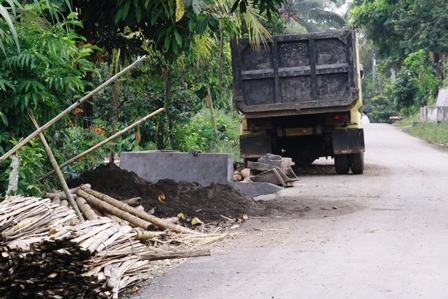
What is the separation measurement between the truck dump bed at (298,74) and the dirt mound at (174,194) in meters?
3.97

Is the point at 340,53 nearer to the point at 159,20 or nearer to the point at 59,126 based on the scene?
the point at 159,20

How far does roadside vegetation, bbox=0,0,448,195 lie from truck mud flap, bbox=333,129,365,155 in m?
2.66

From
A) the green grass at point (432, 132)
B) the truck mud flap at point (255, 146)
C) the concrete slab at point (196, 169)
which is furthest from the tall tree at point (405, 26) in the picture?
the concrete slab at point (196, 169)

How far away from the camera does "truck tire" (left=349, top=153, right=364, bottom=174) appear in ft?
52.7

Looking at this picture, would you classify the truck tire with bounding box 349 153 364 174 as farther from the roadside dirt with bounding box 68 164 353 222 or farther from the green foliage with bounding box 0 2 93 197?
the green foliage with bounding box 0 2 93 197

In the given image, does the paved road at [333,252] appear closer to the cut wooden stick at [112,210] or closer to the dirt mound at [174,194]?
the dirt mound at [174,194]

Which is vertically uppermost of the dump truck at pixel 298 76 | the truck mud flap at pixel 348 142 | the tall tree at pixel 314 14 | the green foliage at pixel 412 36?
the tall tree at pixel 314 14

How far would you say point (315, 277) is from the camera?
6.57 metres

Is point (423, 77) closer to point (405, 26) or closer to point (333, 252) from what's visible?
point (405, 26)

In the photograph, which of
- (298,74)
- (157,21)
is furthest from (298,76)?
(157,21)

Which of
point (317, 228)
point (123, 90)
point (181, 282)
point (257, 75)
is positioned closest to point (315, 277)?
point (181, 282)

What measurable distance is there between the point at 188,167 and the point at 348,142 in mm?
3974

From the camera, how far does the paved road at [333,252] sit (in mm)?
6207

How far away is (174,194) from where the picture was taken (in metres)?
10.9
